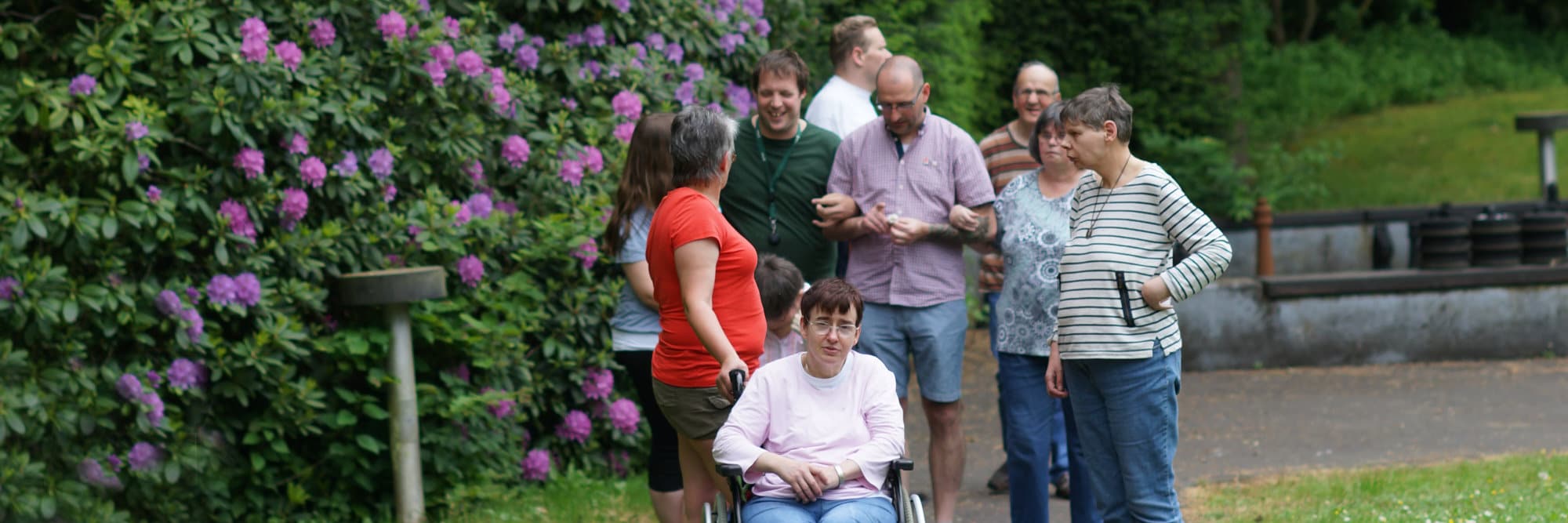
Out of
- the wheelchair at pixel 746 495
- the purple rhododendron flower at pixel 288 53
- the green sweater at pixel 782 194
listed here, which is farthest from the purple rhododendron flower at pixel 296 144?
the wheelchair at pixel 746 495

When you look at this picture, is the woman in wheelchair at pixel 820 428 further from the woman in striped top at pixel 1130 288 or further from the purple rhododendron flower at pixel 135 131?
the purple rhododendron flower at pixel 135 131

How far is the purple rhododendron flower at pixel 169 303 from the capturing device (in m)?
5.00

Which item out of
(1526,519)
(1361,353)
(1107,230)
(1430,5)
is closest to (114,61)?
(1107,230)

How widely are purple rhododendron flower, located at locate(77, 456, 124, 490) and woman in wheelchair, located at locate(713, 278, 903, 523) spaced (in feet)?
7.85

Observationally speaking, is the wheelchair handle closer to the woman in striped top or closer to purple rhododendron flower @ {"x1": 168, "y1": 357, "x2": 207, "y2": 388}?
the woman in striped top

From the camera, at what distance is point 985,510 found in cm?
570

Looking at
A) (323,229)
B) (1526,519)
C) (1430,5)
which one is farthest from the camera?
(1430,5)

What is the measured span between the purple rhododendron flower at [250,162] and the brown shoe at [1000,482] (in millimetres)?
2998

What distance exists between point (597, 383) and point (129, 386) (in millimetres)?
1854

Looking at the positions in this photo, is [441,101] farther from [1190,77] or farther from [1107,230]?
[1190,77]

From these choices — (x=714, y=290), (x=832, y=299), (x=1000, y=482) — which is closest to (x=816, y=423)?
(x=832, y=299)

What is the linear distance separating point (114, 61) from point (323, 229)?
88 centimetres

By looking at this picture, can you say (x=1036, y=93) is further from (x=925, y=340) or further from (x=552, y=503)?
(x=552, y=503)

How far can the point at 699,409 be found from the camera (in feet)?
13.5
